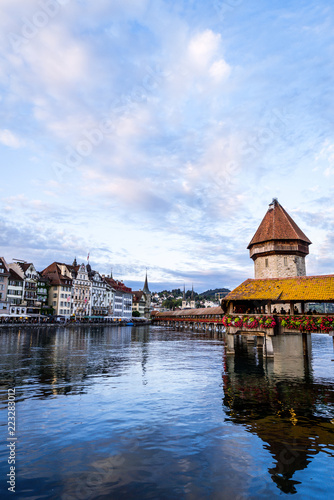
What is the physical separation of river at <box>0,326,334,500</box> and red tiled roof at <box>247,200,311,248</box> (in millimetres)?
25042

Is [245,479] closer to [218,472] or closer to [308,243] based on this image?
[218,472]

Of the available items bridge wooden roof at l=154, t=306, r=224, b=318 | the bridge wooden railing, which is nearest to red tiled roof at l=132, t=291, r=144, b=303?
bridge wooden roof at l=154, t=306, r=224, b=318

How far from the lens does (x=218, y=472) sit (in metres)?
8.23

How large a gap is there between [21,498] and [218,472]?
4496 millimetres

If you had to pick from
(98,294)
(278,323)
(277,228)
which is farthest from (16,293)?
(278,323)

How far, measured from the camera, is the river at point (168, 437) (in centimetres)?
759

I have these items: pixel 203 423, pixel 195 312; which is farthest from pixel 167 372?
pixel 195 312

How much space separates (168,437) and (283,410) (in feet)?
18.3

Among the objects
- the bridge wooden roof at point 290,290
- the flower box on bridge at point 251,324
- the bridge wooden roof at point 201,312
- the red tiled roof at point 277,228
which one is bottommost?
the bridge wooden roof at point 201,312

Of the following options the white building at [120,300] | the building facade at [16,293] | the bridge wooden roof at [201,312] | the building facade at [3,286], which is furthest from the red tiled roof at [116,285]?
the building facade at [3,286]

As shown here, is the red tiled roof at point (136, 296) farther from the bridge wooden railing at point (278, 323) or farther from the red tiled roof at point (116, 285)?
the bridge wooden railing at point (278, 323)

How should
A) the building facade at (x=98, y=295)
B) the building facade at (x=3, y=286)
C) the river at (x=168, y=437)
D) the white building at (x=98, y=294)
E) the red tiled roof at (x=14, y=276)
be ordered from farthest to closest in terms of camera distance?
the white building at (x=98, y=294) < the building facade at (x=98, y=295) < the red tiled roof at (x=14, y=276) < the building facade at (x=3, y=286) < the river at (x=168, y=437)

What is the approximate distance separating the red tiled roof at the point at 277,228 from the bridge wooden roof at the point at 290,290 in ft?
48.1

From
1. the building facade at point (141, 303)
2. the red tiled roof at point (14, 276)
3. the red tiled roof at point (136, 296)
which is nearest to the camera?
the red tiled roof at point (14, 276)
